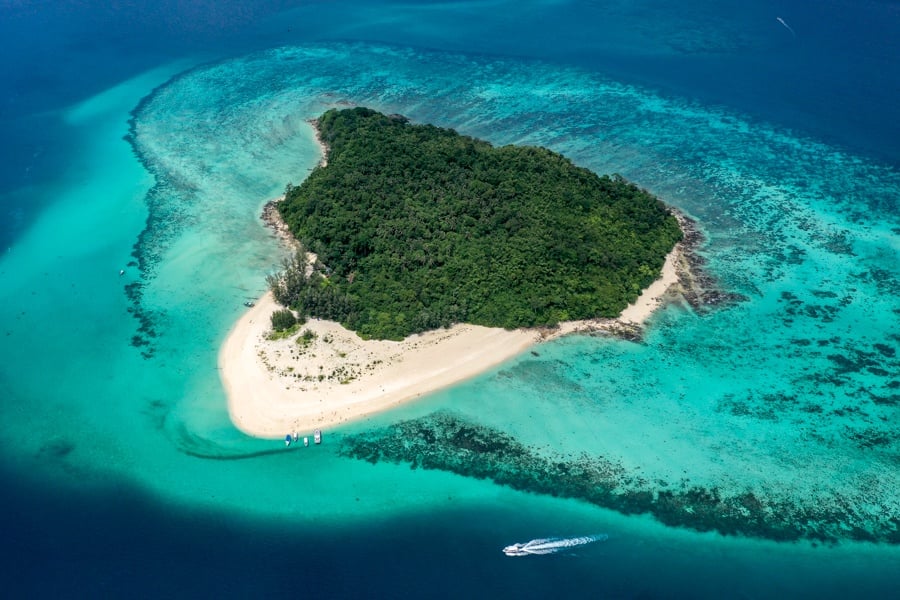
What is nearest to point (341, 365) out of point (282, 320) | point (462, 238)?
point (282, 320)

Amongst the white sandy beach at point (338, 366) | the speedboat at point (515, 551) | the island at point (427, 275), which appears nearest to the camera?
the speedboat at point (515, 551)

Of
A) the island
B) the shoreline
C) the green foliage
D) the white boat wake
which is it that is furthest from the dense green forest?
the white boat wake

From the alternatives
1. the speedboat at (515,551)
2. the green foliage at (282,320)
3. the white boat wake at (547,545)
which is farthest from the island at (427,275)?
the white boat wake at (547,545)

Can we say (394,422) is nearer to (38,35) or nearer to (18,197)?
(18,197)

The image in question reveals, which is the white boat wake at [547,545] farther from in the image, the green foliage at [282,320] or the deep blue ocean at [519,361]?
the green foliage at [282,320]

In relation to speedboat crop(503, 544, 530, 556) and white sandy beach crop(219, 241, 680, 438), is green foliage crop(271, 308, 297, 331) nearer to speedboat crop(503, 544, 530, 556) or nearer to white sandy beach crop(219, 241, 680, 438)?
white sandy beach crop(219, 241, 680, 438)
